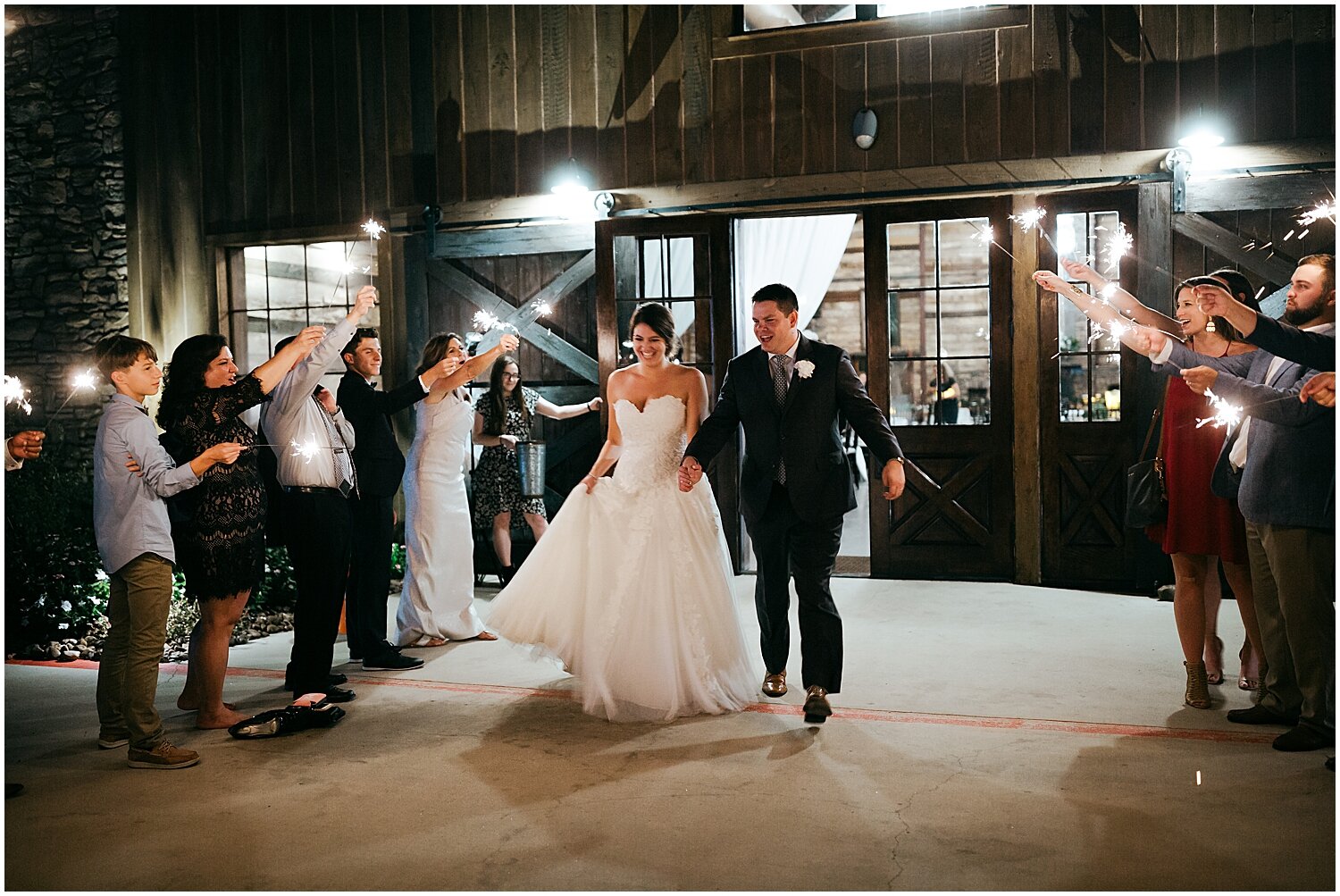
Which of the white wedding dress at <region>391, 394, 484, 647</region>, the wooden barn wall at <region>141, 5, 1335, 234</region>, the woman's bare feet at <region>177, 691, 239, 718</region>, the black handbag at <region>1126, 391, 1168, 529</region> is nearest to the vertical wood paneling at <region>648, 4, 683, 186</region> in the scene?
the wooden barn wall at <region>141, 5, 1335, 234</region>

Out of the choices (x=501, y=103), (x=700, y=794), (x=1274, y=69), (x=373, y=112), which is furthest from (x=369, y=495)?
(x=1274, y=69)

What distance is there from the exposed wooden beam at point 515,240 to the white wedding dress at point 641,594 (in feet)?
11.4

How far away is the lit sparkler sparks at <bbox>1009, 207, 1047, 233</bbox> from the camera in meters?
6.85

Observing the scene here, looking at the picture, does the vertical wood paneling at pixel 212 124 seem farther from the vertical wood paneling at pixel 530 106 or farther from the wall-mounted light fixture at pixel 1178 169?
the wall-mounted light fixture at pixel 1178 169

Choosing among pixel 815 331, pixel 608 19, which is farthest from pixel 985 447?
pixel 815 331

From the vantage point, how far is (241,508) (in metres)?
3.96

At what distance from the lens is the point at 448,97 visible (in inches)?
317

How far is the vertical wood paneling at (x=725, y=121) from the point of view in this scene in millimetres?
7445

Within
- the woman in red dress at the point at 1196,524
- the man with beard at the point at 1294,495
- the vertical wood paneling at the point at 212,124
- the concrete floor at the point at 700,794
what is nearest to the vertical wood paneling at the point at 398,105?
the vertical wood paneling at the point at 212,124

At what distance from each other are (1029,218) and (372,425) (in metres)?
4.25

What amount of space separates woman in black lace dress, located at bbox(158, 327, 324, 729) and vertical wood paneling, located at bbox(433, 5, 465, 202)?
14.4ft

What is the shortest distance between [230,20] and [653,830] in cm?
779

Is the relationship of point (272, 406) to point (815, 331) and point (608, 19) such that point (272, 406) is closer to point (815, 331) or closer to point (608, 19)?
point (608, 19)

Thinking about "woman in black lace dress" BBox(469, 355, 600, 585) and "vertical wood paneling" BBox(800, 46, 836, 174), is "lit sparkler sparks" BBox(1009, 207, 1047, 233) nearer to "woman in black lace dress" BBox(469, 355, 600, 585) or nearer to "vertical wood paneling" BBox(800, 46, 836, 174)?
"vertical wood paneling" BBox(800, 46, 836, 174)
